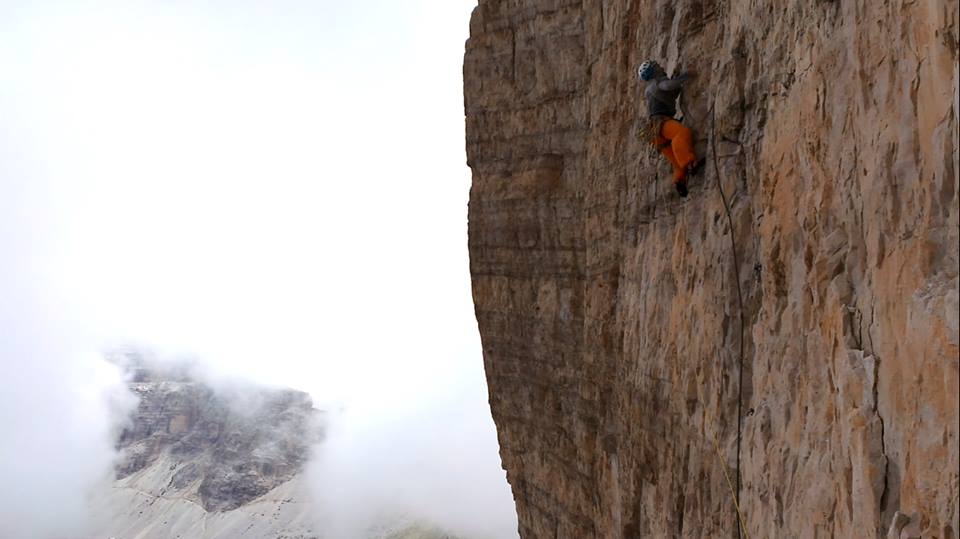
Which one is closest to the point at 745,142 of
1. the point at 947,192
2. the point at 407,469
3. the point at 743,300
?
the point at 743,300

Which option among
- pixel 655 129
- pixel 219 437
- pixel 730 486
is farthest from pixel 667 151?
pixel 219 437

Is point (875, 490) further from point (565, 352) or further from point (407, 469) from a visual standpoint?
point (407, 469)

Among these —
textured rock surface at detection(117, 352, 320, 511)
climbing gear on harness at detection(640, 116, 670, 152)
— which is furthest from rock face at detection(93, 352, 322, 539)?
climbing gear on harness at detection(640, 116, 670, 152)

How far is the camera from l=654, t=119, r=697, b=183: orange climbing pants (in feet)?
24.9

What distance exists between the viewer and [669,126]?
786 centimetres

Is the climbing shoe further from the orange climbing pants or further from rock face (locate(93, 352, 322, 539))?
rock face (locate(93, 352, 322, 539))

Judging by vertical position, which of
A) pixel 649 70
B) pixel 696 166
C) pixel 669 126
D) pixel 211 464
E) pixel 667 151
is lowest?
pixel 211 464

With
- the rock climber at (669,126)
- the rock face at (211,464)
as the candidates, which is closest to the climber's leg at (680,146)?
the rock climber at (669,126)

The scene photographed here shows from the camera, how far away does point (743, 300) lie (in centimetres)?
659

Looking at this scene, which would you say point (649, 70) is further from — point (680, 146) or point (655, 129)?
point (680, 146)

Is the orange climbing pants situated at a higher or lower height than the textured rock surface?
higher

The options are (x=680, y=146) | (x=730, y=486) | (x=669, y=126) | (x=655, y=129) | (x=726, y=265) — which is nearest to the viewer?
(x=730, y=486)

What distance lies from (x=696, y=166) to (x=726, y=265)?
1.28 m

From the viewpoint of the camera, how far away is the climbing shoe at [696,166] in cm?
760
